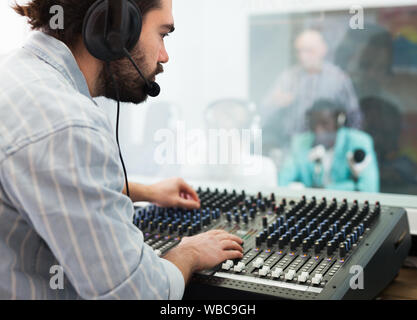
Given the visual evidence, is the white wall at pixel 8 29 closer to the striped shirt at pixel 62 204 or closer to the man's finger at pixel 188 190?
the man's finger at pixel 188 190

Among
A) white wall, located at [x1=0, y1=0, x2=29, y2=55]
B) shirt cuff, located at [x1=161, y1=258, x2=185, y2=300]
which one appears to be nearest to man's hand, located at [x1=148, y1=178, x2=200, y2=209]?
shirt cuff, located at [x1=161, y1=258, x2=185, y2=300]

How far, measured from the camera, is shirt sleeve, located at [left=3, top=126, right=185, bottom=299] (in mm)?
682

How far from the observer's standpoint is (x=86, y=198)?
0.69 meters

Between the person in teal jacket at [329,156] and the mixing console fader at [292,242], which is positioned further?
the person in teal jacket at [329,156]

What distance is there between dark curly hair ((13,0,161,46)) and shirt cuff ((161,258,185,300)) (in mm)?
455

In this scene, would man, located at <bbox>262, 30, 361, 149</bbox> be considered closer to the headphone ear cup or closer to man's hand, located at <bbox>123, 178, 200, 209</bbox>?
man's hand, located at <bbox>123, 178, 200, 209</bbox>

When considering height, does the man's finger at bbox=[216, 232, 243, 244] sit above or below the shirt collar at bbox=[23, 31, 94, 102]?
below

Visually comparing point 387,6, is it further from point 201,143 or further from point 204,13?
point 201,143

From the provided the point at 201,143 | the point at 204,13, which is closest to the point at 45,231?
the point at 201,143

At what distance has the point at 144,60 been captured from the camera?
3.17 feet

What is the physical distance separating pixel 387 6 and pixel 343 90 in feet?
2.58

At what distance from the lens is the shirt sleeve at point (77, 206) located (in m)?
0.68

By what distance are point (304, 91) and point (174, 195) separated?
309 centimetres

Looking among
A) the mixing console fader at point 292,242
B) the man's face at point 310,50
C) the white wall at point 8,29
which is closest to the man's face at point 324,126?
the man's face at point 310,50
